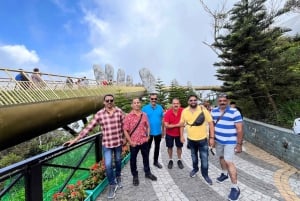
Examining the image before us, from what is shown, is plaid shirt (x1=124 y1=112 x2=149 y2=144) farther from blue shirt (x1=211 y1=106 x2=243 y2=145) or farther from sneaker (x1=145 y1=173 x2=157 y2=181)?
blue shirt (x1=211 y1=106 x2=243 y2=145)

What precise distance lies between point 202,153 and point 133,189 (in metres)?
1.54

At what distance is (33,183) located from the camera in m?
3.51

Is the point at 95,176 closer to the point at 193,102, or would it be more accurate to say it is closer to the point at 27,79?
the point at 193,102

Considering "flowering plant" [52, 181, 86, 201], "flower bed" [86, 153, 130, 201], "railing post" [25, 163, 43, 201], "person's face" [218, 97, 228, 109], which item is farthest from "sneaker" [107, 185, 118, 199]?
"person's face" [218, 97, 228, 109]

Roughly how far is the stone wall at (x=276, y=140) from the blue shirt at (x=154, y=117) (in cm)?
337

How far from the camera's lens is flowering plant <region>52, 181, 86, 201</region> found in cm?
430

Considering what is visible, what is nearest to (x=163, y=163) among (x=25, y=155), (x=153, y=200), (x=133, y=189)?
(x=133, y=189)

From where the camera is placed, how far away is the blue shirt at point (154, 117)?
19.7 ft

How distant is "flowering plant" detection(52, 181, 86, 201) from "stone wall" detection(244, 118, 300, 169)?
5.03m

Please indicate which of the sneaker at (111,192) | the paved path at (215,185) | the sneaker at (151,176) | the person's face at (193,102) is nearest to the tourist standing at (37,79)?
the paved path at (215,185)

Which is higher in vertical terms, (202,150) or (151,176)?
(202,150)

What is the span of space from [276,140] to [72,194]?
19.2ft

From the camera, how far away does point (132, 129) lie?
5207 mm

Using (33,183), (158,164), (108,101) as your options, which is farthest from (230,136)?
(33,183)
